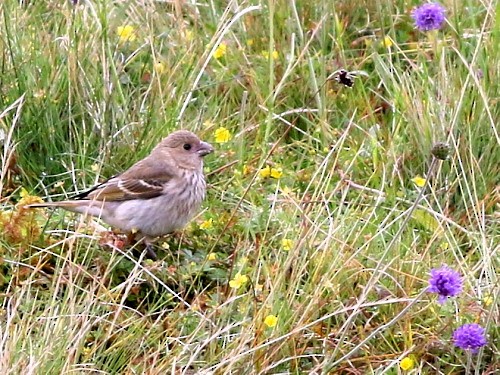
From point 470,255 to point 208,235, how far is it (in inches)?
44.1

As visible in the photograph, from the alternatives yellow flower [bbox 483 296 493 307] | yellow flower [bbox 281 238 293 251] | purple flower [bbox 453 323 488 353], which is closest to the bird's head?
yellow flower [bbox 281 238 293 251]

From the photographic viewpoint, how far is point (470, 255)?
16.6 feet

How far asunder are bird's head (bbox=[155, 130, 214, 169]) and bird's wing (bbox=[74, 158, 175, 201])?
8 cm

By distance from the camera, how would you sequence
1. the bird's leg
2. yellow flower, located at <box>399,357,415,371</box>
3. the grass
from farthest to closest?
the bird's leg → the grass → yellow flower, located at <box>399,357,415,371</box>

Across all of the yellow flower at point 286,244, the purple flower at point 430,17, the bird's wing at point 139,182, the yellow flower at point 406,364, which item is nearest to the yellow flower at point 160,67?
the bird's wing at point 139,182

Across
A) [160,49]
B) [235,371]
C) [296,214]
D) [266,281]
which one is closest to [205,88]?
[160,49]

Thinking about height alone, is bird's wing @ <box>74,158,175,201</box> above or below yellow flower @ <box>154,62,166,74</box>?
below

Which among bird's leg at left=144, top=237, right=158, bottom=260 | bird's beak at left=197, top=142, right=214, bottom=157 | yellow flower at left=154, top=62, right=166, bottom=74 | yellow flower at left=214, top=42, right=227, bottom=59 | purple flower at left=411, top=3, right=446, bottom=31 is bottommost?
bird's leg at left=144, top=237, right=158, bottom=260

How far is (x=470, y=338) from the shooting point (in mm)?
4285

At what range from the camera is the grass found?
4523mm

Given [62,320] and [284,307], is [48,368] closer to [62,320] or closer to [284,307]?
[62,320]

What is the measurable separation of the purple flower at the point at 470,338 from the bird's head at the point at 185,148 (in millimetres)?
1740

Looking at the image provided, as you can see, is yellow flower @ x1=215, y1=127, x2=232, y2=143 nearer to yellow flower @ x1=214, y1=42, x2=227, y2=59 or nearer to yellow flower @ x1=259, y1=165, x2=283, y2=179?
yellow flower @ x1=259, y1=165, x2=283, y2=179

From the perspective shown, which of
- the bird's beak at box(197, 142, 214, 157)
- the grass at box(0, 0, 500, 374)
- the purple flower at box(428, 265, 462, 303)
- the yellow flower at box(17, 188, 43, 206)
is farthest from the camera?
the bird's beak at box(197, 142, 214, 157)
